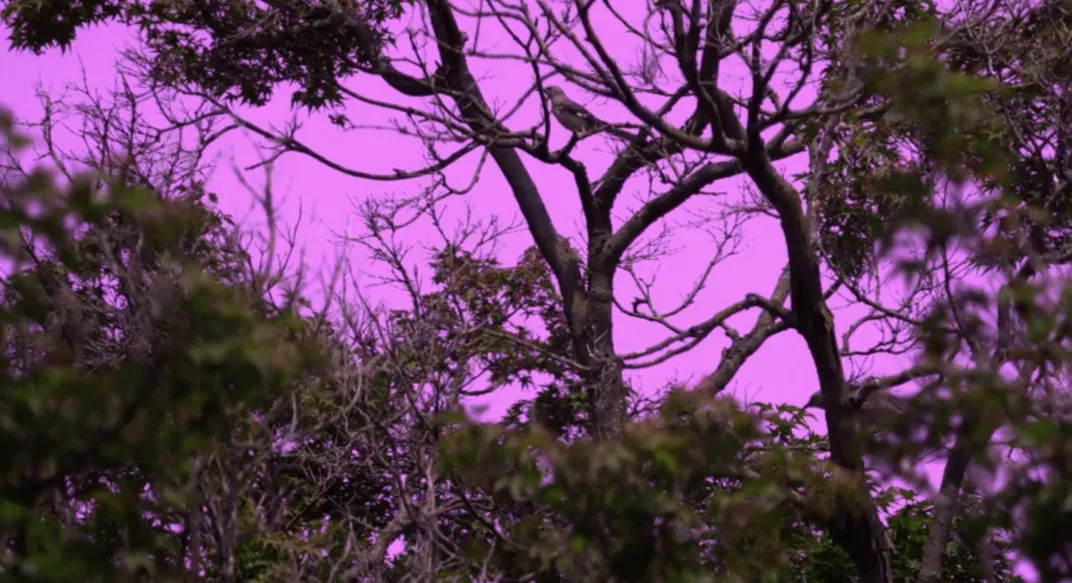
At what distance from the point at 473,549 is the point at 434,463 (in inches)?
89.4

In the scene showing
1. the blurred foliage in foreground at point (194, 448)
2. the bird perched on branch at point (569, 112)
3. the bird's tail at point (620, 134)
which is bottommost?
the blurred foliage in foreground at point (194, 448)

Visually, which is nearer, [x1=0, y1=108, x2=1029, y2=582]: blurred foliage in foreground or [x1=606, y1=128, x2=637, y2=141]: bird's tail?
[x1=0, y1=108, x2=1029, y2=582]: blurred foliage in foreground

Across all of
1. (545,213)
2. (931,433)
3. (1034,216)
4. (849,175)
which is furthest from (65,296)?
(545,213)

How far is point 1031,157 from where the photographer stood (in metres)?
9.29

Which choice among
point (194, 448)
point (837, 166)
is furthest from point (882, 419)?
point (837, 166)

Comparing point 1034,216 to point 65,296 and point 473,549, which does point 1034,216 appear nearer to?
point 473,549

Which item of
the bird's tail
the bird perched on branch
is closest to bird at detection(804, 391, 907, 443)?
the bird's tail

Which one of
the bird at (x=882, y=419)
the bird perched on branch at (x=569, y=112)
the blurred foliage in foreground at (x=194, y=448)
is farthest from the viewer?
the bird perched on branch at (x=569, y=112)

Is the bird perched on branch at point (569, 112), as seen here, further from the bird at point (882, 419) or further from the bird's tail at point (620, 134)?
the bird at point (882, 419)

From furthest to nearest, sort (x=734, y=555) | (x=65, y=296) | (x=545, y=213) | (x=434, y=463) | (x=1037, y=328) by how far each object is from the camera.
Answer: (x=545, y=213)
(x=434, y=463)
(x=734, y=555)
(x=65, y=296)
(x=1037, y=328)

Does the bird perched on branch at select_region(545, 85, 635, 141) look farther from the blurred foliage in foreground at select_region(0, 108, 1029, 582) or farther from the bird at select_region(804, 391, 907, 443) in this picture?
the bird at select_region(804, 391, 907, 443)

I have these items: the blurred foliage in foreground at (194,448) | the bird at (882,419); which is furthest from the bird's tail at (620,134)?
the bird at (882,419)

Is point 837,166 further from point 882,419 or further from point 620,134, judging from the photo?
point 882,419

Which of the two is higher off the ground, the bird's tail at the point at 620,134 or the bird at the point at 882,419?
the bird's tail at the point at 620,134
